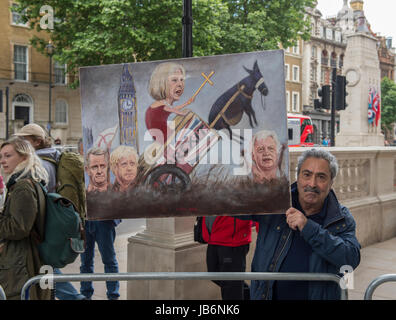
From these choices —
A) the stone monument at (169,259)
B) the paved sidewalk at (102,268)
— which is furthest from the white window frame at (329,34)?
the stone monument at (169,259)

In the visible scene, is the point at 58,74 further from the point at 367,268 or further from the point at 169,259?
the point at 169,259

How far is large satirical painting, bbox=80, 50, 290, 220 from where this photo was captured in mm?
2508

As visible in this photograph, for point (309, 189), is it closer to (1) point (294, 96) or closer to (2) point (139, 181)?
(2) point (139, 181)

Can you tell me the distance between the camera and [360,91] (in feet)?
61.4

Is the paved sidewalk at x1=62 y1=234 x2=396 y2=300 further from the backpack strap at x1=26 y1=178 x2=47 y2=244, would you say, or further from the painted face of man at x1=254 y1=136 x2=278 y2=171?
the painted face of man at x1=254 y1=136 x2=278 y2=171

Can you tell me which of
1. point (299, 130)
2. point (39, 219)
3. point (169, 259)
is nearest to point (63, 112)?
point (299, 130)

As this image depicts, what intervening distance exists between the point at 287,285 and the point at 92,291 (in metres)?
3.27

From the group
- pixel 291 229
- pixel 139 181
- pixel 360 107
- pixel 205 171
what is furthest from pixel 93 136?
pixel 360 107

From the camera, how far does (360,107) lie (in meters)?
18.8

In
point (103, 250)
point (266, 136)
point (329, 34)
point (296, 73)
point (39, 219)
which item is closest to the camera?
point (266, 136)

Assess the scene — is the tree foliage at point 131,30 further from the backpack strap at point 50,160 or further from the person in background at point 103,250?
the backpack strap at point 50,160

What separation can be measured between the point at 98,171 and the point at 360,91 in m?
17.6

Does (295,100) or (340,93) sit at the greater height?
(295,100)

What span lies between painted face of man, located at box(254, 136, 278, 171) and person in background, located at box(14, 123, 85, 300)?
102 inches
